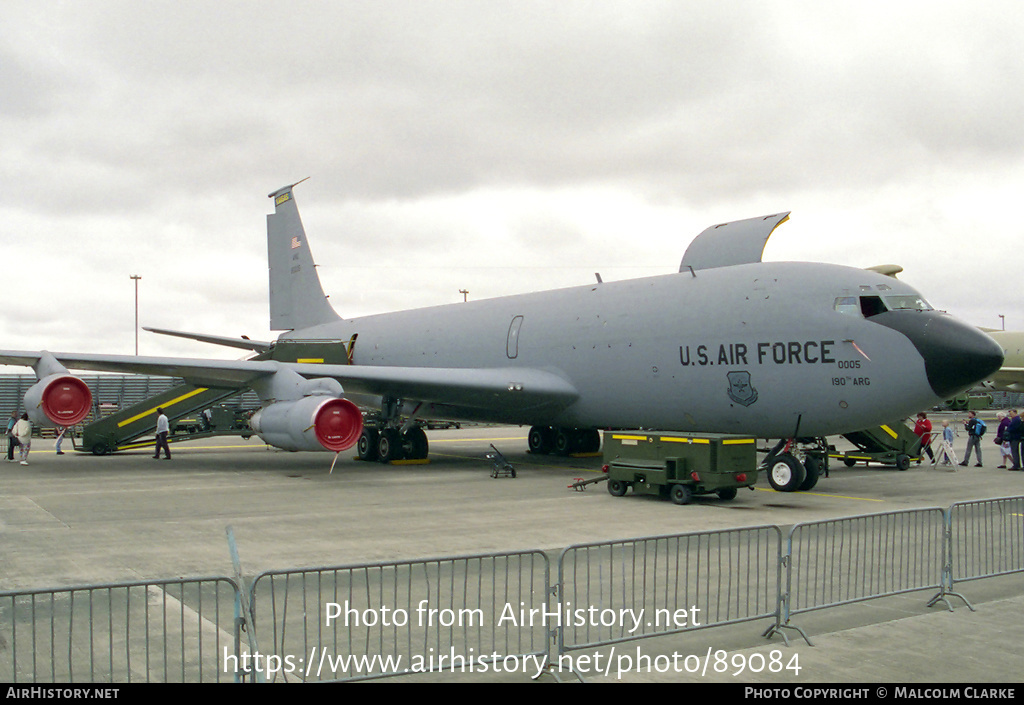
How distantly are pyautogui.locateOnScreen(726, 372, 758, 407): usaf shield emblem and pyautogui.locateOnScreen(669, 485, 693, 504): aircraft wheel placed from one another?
2566mm

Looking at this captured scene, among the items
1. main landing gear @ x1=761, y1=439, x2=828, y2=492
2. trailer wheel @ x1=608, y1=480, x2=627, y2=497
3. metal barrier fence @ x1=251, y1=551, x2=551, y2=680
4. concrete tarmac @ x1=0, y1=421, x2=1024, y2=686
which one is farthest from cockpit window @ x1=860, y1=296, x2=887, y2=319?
metal barrier fence @ x1=251, y1=551, x2=551, y2=680

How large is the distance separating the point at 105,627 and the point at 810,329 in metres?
12.3

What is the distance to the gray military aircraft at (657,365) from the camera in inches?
579

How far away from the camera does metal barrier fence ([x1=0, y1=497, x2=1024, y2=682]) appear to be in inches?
228

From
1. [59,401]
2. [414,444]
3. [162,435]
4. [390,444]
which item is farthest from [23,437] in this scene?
[414,444]

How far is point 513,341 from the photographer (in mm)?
21141

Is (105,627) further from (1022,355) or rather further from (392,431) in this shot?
(1022,355)

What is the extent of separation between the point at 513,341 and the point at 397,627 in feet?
48.2

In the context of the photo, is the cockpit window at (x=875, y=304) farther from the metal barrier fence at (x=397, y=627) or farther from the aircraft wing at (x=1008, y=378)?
the aircraft wing at (x=1008, y=378)

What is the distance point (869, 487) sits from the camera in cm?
1717

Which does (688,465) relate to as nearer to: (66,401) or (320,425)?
(320,425)

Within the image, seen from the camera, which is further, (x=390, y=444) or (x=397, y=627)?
(x=390, y=444)

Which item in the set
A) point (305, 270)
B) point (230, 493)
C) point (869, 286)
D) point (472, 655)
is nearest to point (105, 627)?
point (472, 655)

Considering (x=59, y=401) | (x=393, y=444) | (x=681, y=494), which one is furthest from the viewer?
(x=393, y=444)
